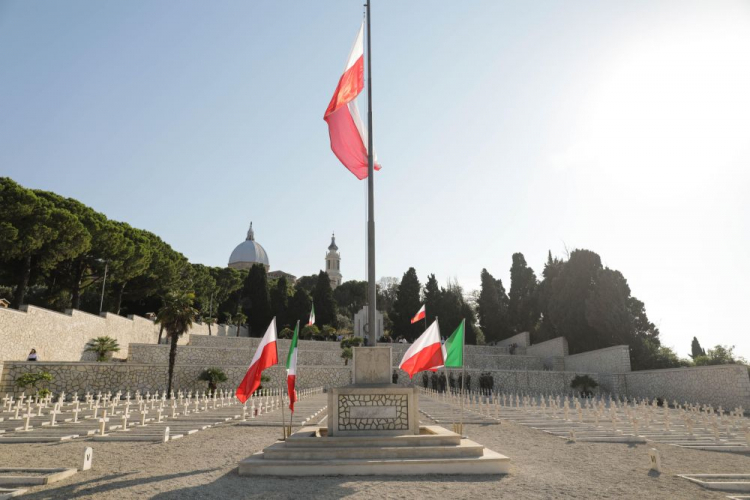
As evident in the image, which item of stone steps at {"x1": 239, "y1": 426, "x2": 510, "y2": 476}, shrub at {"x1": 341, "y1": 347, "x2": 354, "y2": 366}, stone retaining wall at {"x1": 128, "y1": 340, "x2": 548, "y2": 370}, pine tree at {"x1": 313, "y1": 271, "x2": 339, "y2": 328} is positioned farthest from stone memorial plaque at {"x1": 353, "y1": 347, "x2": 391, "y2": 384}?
pine tree at {"x1": 313, "y1": 271, "x2": 339, "y2": 328}

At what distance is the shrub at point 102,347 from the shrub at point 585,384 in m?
32.1

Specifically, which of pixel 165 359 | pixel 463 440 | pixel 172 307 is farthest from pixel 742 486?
pixel 165 359

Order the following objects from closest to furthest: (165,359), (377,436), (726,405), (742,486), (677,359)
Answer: (742,486), (377,436), (726,405), (677,359), (165,359)

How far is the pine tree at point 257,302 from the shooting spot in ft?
200

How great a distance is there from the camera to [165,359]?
3756 centimetres

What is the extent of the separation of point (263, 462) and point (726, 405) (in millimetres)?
25288

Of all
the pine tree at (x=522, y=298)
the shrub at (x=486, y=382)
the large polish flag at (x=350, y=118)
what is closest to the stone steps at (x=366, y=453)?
the large polish flag at (x=350, y=118)

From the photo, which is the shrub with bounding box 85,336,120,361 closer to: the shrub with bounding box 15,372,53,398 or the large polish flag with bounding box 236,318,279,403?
the shrub with bounding box 15,372,53,398

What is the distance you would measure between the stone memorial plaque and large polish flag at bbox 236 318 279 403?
1587 mm

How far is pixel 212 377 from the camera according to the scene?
30875mm

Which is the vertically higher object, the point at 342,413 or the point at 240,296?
the point at 240,296

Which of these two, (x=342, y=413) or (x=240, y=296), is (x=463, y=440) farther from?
(x=240, y=296)

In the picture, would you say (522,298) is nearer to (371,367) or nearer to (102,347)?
(102,347)

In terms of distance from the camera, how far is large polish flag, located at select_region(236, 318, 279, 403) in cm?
891
